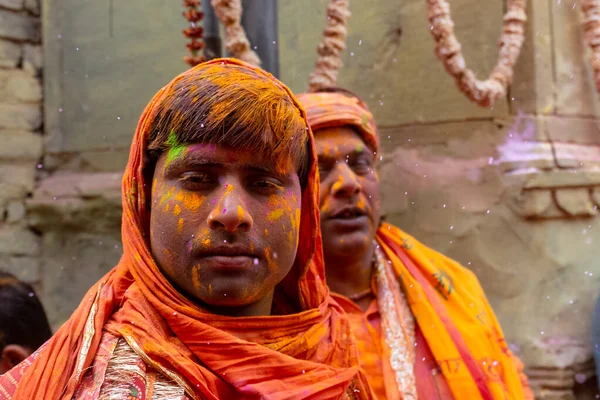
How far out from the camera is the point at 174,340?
1.09m

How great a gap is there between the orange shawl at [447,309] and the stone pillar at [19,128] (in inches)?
77.7

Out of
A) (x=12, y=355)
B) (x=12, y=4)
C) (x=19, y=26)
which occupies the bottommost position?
(x=12, y=355)

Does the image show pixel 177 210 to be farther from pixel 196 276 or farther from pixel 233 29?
pixel 233 29

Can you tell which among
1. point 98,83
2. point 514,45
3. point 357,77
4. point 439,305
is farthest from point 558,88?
point 98,83

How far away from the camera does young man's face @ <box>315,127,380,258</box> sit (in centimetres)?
195

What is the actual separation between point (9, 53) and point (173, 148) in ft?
8.67

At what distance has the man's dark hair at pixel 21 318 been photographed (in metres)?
2.02

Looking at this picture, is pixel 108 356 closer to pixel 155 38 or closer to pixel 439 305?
pixel 439 305

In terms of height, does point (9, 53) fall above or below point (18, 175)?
above

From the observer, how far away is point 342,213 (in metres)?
1.96

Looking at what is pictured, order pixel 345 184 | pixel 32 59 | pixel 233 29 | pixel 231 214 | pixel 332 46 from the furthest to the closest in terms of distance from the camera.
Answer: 1. pixel 32 59
2. pixel 332 46
3. pixel 233 29
4. pixel 345 184
5. pixel 231 214

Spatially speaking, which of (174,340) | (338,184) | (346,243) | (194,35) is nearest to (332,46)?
(194,35)

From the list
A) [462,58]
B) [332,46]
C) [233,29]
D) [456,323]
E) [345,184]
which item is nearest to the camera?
[345,184]

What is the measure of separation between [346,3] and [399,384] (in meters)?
1.57
